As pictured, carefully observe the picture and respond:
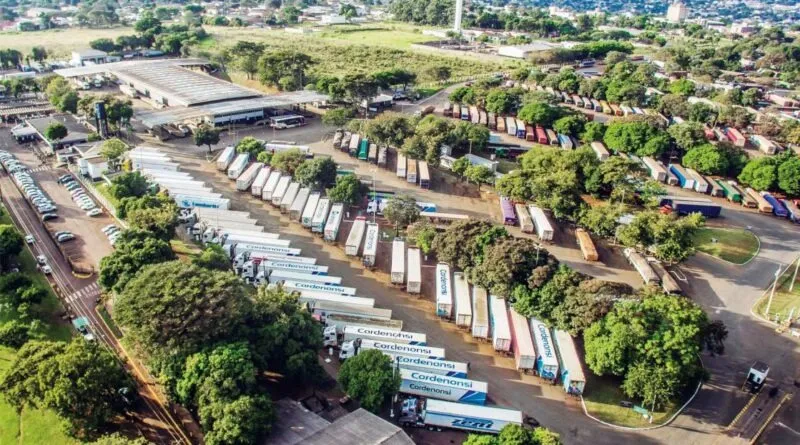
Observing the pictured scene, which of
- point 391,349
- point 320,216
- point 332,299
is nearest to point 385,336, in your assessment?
point 391,349

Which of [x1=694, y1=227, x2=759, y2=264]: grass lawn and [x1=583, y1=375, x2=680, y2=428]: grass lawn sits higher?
[x1=694, y1=227, x2=759, y2=264]: grass lawn

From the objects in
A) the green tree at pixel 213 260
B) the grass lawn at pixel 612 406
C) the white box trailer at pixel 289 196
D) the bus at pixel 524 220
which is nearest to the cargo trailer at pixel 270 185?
the white box trailer at pixel 289 196

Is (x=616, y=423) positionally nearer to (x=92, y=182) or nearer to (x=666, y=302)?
(x=666, y=302)

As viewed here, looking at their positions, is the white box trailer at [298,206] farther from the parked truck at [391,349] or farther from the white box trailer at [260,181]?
the parked truck at [391,349]

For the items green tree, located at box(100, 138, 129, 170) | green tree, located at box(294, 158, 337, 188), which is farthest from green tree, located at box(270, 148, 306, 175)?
green tree, located at box(100, 138, 129, 170)

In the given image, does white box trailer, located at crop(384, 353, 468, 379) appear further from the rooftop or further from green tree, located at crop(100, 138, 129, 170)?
green tree, located at crop(100, 138, 129, 170)

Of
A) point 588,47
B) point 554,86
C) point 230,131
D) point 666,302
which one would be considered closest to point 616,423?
point 666,302
